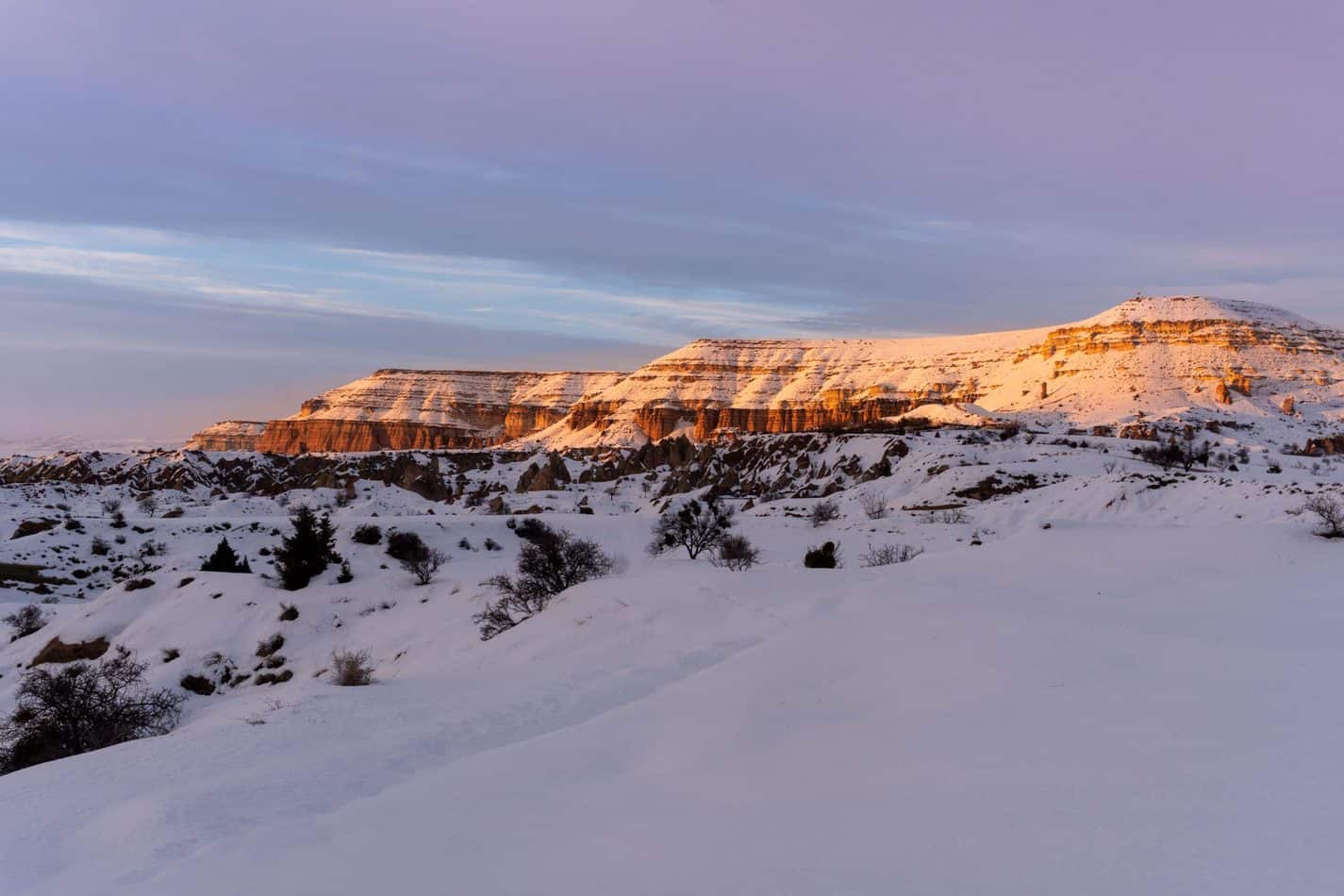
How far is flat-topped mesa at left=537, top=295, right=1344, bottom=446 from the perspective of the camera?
342 ft

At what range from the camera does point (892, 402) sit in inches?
5738

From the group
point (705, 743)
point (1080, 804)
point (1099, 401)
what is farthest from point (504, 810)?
point (1099, 401)

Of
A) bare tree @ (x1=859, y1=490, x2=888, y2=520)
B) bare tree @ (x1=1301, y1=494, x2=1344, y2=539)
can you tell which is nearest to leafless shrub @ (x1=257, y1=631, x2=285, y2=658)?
bare tree @ (x1=859, y1=490, x2=888, y2=520)

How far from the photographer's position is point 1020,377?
136 meters

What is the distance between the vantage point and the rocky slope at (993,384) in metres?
101

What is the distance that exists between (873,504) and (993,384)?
105294mm

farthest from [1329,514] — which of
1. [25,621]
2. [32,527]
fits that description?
[32,527]

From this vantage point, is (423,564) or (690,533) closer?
(423,564)

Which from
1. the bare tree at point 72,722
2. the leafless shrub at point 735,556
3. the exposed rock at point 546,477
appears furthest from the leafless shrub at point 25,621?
the exposed rock at point 546,477

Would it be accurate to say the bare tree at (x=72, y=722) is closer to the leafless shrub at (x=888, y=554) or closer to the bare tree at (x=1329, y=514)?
the leafless shrub at (x=888, y=554)

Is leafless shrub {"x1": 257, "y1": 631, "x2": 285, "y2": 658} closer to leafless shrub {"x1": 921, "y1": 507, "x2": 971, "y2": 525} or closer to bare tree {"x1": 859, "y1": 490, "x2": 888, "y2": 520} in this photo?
leafless shrub {"x1": 921, "y1": 507, "x2": 971, "y2": 525}

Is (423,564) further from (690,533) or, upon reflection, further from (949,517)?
(949,517)

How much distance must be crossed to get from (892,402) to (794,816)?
145 m

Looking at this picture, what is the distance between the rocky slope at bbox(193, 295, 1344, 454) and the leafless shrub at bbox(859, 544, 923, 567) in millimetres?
59172
